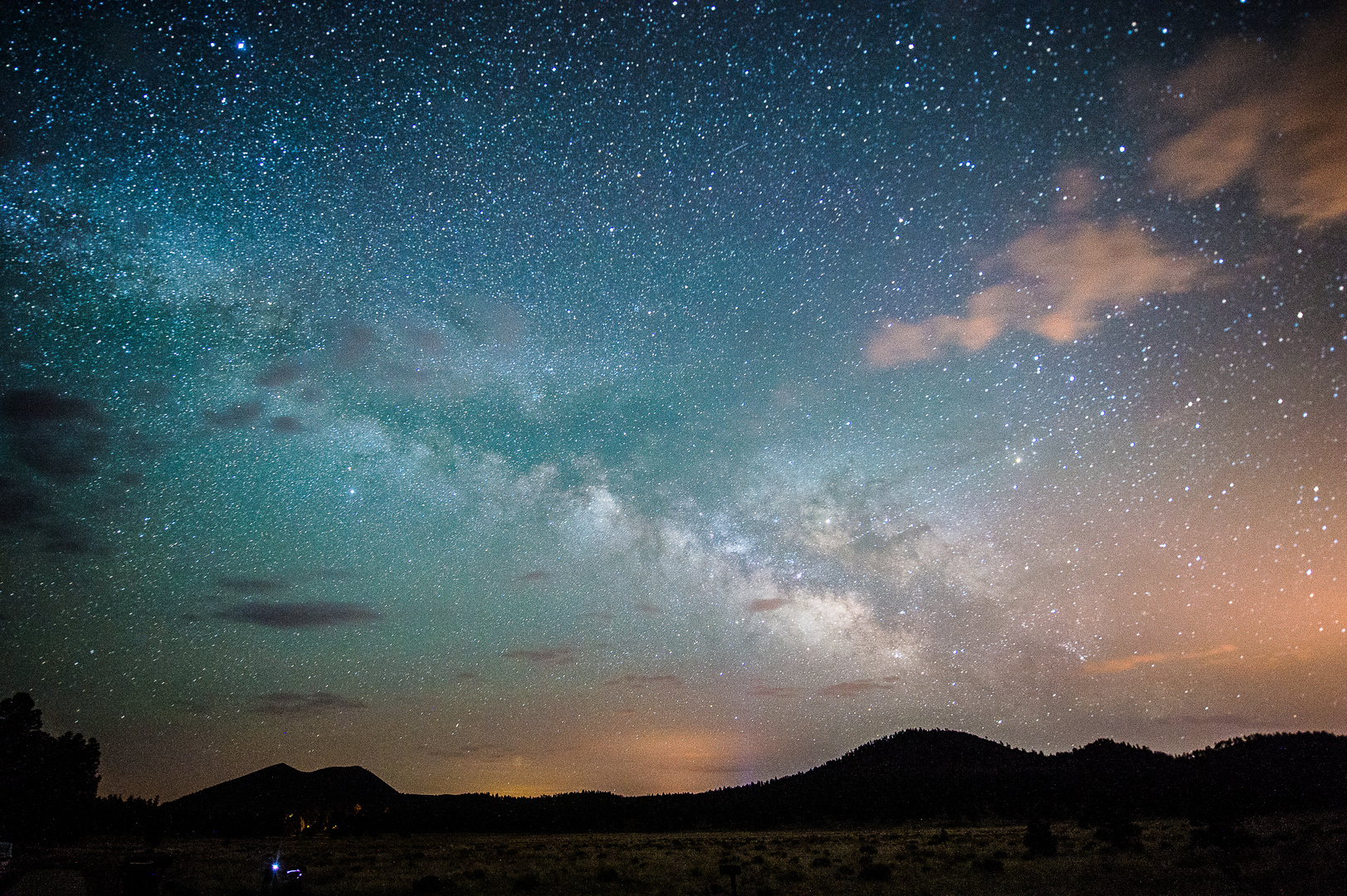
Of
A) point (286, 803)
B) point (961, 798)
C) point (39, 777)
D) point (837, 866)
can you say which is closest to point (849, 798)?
point (961, 798)

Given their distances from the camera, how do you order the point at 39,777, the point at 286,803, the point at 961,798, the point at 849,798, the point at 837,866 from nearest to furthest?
the point at 837,866 → the point at 39,777 → the point at 961,798 → the point at 849,798 → the point at 286,803

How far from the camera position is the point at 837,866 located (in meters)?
24.7

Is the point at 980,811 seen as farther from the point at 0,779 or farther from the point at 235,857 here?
the point at 0,779

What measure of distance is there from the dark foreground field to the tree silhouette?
259cm

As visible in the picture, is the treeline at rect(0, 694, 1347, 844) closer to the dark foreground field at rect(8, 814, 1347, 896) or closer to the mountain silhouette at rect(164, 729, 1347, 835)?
the mountain silhouette at rect(164, 729, 1347, 835)

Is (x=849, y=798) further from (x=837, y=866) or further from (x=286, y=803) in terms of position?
(x=286, y=803)

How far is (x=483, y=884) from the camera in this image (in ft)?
72.7

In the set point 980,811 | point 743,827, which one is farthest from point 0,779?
point 980,811

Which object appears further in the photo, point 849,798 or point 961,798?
point 849,798

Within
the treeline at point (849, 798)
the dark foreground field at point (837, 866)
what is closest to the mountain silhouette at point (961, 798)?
the treeline at point (849, 798)

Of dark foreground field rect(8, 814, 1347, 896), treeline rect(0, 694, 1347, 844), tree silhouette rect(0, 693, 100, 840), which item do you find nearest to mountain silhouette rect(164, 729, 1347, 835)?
treeline rect(0, 694, 1347, 844)

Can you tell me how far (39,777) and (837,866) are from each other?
4123 centimetres

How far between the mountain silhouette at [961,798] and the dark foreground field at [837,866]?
989 centimetres

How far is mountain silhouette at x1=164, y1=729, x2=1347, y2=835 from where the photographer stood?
160ft
